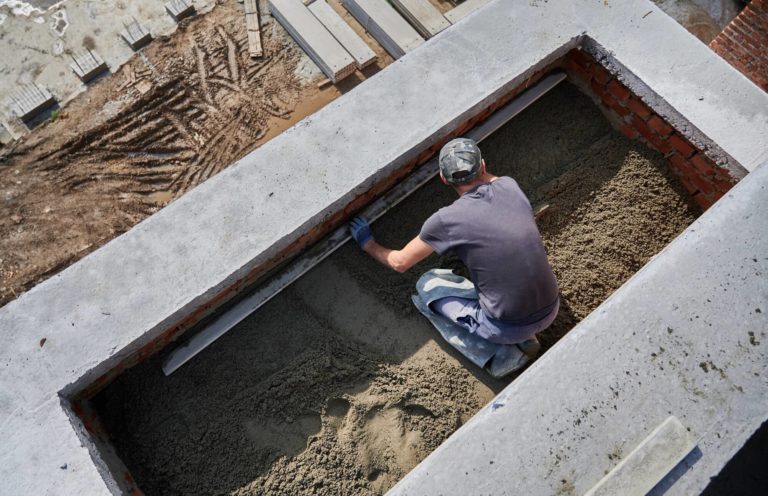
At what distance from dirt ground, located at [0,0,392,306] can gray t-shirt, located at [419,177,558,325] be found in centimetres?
279

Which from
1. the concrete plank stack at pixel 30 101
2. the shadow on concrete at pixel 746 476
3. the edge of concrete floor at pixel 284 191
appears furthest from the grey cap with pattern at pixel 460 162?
the concrete plank stack at pixel 30 101

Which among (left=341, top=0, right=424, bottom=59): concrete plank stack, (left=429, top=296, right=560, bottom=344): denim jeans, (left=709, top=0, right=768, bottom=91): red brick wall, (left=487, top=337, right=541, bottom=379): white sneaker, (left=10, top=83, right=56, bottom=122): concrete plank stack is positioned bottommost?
(left=487, top=337, right=541, bottom=379): white sneaker

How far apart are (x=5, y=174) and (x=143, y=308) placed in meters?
3.29

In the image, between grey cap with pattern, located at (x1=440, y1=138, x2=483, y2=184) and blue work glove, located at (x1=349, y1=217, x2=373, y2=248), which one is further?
blue work glove, located at (x1=349, y1=217, x2=373, y2=248)

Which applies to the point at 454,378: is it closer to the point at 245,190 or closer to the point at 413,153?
the point at 413,153

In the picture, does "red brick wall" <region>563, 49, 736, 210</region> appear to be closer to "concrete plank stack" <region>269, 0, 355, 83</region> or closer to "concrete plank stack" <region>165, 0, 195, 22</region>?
"concrete plank stack" <region>269, 0, 355, 83</region>

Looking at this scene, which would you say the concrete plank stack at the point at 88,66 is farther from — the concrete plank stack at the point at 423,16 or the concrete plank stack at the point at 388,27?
the concrete plank stack at the point at 423,16

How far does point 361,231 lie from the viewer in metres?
3.31

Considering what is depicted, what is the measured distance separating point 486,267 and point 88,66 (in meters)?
4.77

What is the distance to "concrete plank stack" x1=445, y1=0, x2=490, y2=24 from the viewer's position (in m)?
5.36

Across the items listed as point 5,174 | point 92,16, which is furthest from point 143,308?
point 92,16

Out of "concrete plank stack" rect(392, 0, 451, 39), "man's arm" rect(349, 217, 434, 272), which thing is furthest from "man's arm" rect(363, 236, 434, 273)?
"concrete plank stack" rect(392, 0, 451, 39)

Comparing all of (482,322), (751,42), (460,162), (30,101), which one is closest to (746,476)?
(482,322)

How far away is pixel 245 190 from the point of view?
120 inches
